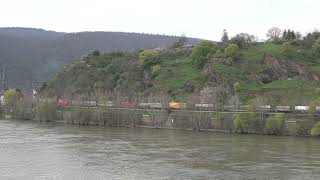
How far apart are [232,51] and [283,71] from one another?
516 inches

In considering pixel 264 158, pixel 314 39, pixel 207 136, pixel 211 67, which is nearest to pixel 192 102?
pixel 207 136

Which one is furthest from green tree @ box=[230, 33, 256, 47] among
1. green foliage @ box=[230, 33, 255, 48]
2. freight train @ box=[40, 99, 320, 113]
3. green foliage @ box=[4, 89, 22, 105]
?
green foliage @ box=[4, 89, 22, 105]

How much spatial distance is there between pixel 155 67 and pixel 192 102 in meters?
38.4

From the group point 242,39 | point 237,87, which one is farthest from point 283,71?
point 242,39

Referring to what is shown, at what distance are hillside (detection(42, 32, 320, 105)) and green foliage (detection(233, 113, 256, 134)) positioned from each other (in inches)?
763

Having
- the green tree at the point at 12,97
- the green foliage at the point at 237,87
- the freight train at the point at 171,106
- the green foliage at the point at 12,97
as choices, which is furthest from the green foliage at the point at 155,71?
the green tree at the point at 12,97

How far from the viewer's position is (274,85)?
12112cm

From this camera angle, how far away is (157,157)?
189 ft

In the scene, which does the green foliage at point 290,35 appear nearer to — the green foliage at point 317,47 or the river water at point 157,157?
the green foliage at point 317,47

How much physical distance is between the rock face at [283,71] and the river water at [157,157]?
49.3m

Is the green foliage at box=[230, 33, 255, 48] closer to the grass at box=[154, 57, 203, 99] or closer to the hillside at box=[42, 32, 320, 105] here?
the hillside at box=[42, 32, 320, 105]

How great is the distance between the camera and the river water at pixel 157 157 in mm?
46906

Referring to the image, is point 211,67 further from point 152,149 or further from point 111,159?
point 111,159

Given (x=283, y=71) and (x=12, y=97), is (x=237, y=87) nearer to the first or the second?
(x=283, y=71)
